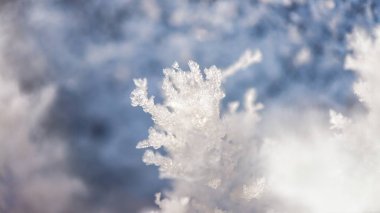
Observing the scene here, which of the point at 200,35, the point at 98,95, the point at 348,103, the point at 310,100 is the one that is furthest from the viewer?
the point at 348,103

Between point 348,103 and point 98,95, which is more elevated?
point 348,103

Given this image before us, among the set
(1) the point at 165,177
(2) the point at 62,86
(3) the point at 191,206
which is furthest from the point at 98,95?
(3) the point at 191,206

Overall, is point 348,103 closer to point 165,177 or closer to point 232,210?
point 232,210

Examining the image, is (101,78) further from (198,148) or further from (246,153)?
(246,153)
